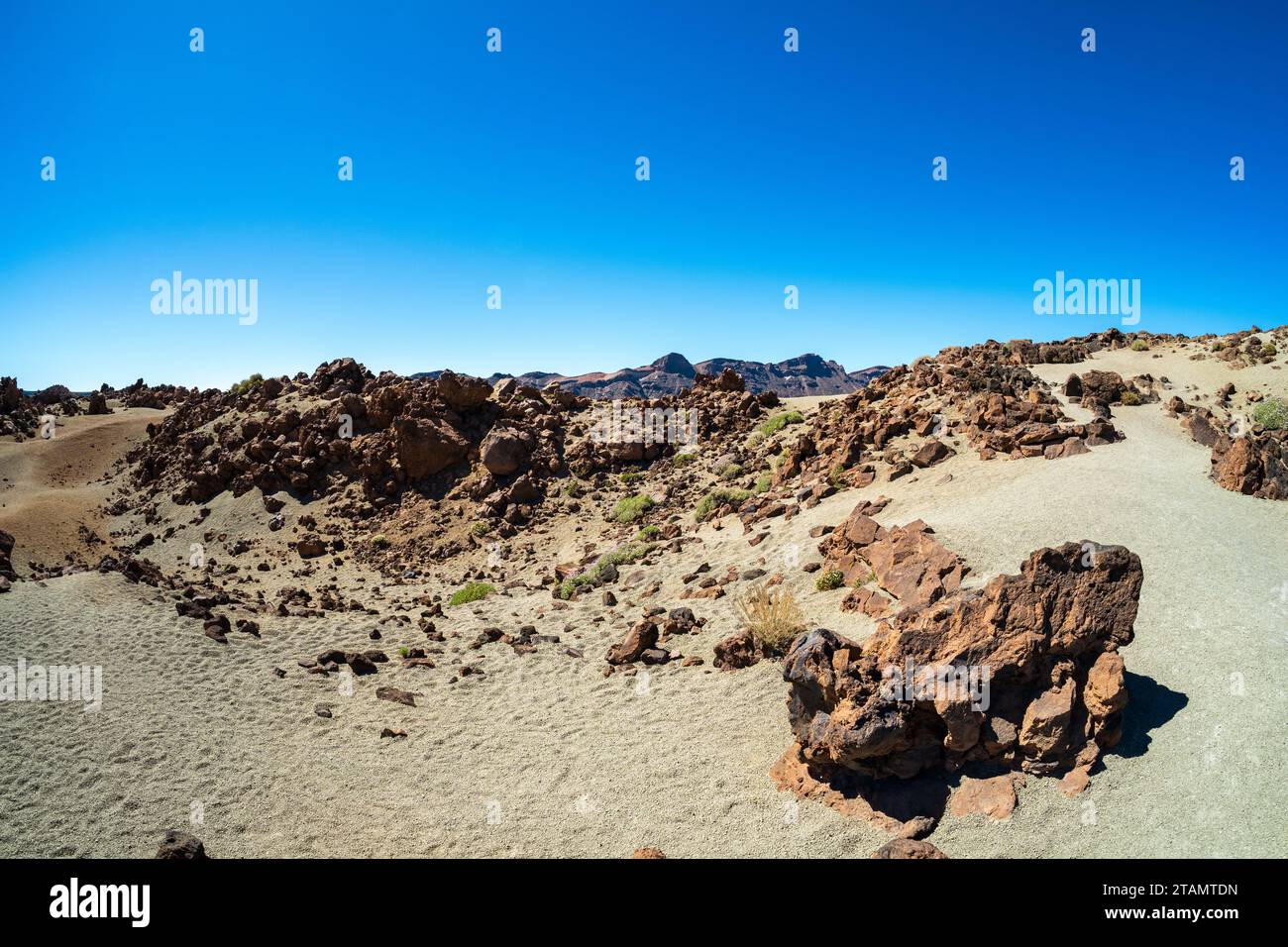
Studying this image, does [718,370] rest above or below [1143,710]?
above

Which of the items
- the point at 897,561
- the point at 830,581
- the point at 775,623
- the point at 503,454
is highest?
the point at 503,454

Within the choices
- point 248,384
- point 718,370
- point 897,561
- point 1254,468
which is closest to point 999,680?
point 897,561

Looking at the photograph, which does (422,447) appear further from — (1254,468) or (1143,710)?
(1254,468)

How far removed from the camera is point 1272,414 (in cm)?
1912

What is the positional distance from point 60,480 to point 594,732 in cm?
3539

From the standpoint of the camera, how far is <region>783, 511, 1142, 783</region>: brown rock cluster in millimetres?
6367

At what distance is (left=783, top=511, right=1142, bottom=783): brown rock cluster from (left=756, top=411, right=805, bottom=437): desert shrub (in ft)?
50.9

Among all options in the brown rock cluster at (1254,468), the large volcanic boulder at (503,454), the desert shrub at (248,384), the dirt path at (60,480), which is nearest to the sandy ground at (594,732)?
the brown rock cluster at (1254,468)

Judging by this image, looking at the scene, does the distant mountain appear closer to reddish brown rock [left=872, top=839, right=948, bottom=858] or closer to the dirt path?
the dirt path

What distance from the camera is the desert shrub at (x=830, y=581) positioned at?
36.5ft

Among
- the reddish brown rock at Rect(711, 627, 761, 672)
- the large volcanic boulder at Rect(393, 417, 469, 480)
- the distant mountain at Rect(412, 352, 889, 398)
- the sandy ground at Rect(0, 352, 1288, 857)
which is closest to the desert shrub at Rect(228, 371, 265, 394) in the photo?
the large volcanic boulder at Rect(393, 417, 469, 480)

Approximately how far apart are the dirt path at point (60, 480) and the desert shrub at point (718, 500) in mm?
17952

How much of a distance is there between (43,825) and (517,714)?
17.5 feet

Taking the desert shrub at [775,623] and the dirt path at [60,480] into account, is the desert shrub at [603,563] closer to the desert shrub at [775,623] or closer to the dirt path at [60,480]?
the desert shrub at [775,623]
